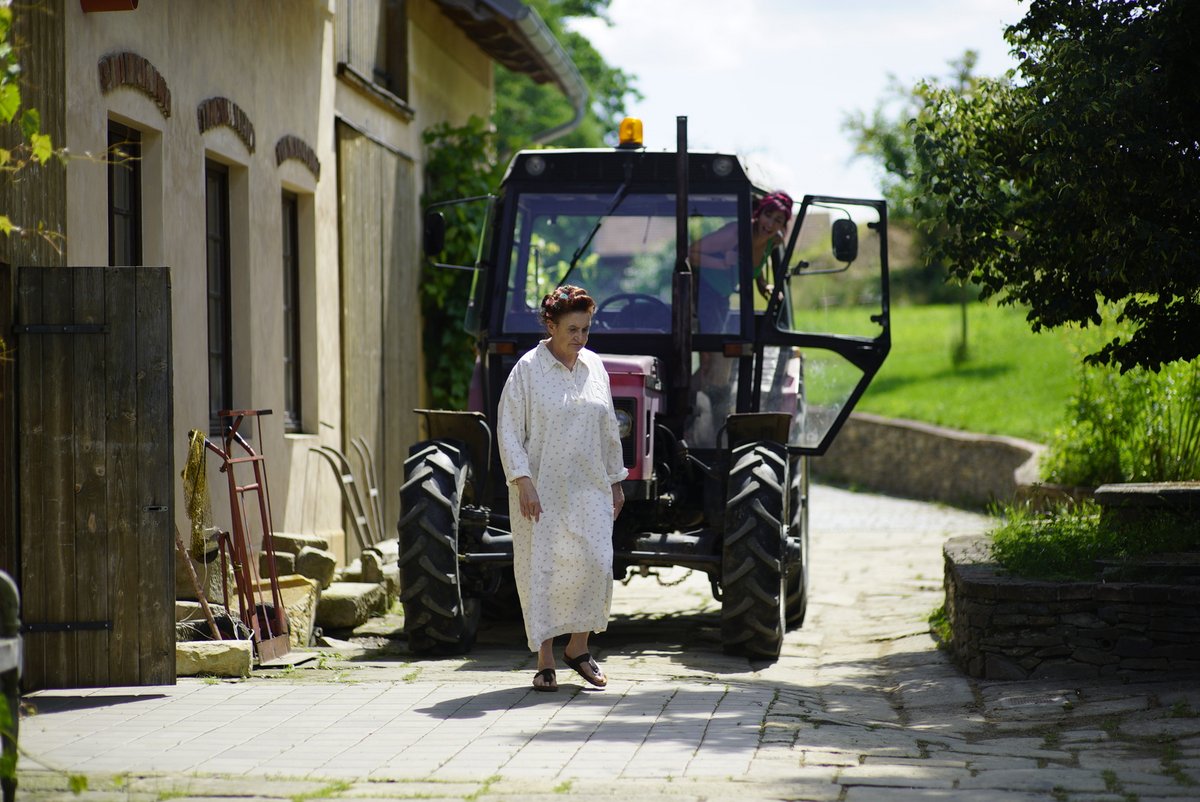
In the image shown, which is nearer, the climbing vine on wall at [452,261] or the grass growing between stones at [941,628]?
the grass growing between stones at [941,628]

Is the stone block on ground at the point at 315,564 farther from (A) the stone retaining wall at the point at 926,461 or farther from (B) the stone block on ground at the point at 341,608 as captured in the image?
(A) the stone retaining wall at the point at 926,461

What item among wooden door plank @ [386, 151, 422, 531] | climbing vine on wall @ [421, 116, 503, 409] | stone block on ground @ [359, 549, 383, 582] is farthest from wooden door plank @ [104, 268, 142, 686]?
climbing vine on wall @ [421, 116, 503, 409]

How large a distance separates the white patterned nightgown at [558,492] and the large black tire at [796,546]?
Result: 6.19 feet

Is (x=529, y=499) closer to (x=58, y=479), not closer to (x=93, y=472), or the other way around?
(x=93, y=472)

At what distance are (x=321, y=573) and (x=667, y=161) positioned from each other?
3.25 meters

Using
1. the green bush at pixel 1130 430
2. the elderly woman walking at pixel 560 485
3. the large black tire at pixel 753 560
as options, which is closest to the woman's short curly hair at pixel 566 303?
the elderly woman walking at pixel 560 485

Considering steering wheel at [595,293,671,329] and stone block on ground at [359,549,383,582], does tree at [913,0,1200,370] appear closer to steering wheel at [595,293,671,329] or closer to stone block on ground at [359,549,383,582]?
steering wheel at [595,293,671,329]

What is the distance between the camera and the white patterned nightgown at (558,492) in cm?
713

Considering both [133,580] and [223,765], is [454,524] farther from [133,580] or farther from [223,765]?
[223,765]

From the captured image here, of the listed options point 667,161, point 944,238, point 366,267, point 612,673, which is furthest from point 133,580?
point 366,267

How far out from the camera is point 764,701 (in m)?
6.76

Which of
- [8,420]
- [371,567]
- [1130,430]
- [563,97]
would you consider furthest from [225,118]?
[563,97]

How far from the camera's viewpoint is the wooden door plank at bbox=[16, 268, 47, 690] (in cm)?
685

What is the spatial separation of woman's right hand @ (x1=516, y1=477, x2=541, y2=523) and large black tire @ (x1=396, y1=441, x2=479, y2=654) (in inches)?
47.0
